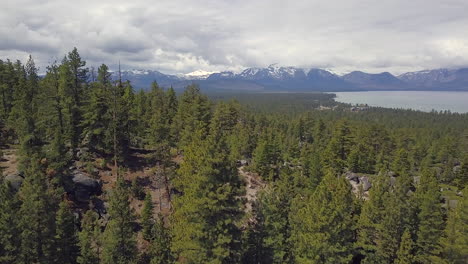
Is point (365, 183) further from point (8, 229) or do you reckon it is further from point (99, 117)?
point (8, 229)

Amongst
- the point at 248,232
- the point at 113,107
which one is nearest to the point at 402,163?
the point at 248,232

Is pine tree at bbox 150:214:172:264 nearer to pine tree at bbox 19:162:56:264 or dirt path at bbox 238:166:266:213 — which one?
pine tree at bbox 19:162:56:264

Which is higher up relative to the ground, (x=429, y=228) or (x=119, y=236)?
(x=119, y=236)

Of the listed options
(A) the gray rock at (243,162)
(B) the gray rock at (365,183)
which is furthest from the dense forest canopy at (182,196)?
(A) the gray rock at (243,162)

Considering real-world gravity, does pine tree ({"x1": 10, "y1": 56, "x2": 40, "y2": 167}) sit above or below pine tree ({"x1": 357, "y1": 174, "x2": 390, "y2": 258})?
above

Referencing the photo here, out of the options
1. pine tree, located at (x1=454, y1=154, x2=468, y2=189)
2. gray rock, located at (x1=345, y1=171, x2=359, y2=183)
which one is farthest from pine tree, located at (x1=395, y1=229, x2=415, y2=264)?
pine tree, located at (x1=454, y1=154, x2=468, y2=189)

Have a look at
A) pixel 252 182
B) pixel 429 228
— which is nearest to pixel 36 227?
pixel 252 182
